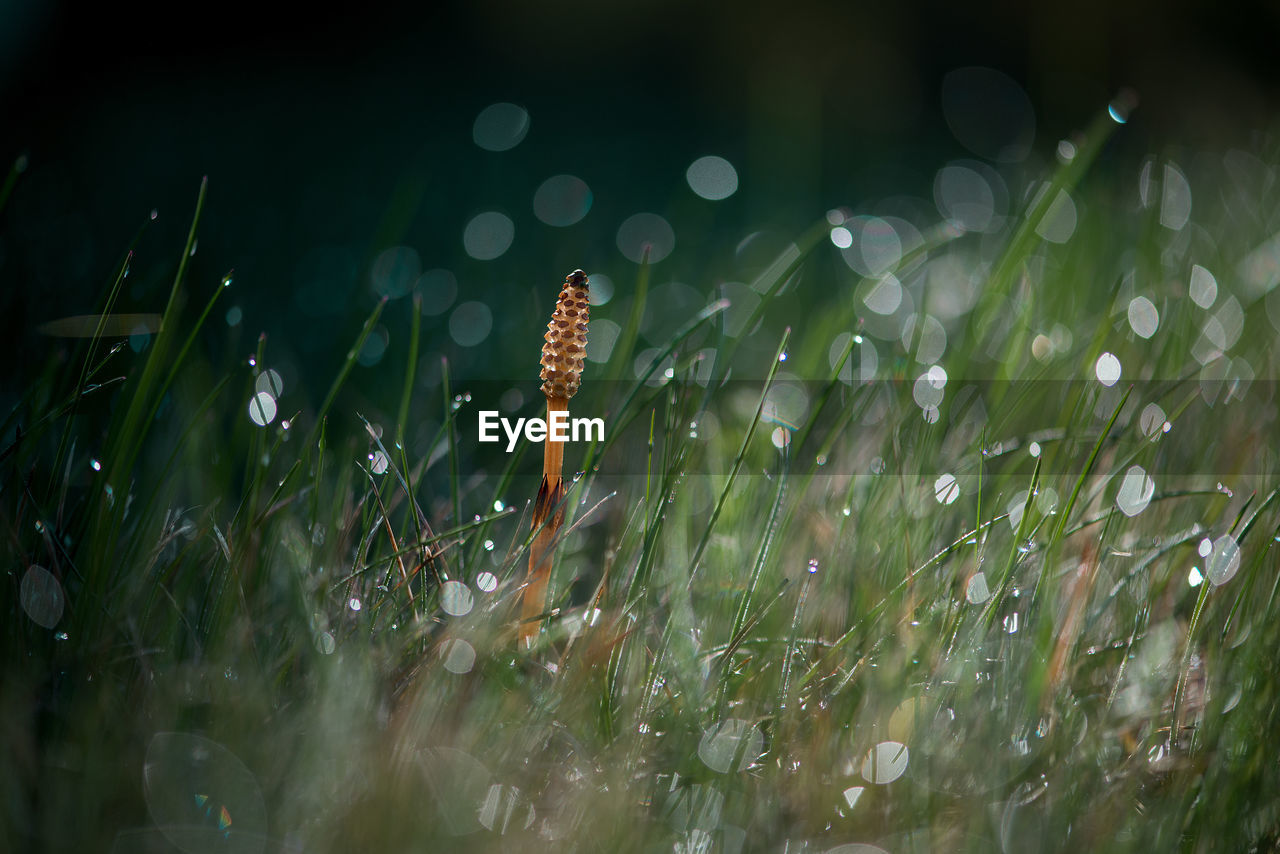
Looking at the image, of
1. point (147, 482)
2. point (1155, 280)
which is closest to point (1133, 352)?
point (1155, 280)

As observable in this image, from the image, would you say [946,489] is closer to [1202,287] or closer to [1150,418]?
[1150,418]

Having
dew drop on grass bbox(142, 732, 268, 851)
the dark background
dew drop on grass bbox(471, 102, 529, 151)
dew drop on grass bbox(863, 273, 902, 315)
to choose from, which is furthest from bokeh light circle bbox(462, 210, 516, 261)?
dew drop on grass bbox(142, 732, 268, 851)

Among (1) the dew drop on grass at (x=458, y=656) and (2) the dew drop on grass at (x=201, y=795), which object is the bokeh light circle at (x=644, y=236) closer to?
(1) the dew drop on grass at (x=458, y=656)

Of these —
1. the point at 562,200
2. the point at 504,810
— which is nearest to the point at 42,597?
the point at 504,810

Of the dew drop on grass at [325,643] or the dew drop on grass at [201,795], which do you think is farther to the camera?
the dew drop on grass at [325,643]

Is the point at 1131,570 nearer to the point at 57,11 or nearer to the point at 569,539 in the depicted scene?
the point at 569,539

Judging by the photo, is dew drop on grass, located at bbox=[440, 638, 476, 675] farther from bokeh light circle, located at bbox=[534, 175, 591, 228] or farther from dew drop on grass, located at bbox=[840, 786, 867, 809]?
bokeh light circle, located at bbox=[534, 175, 591, 228]

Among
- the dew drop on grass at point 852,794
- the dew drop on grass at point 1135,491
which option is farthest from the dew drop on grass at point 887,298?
the dew drop on grass at point 852,794
